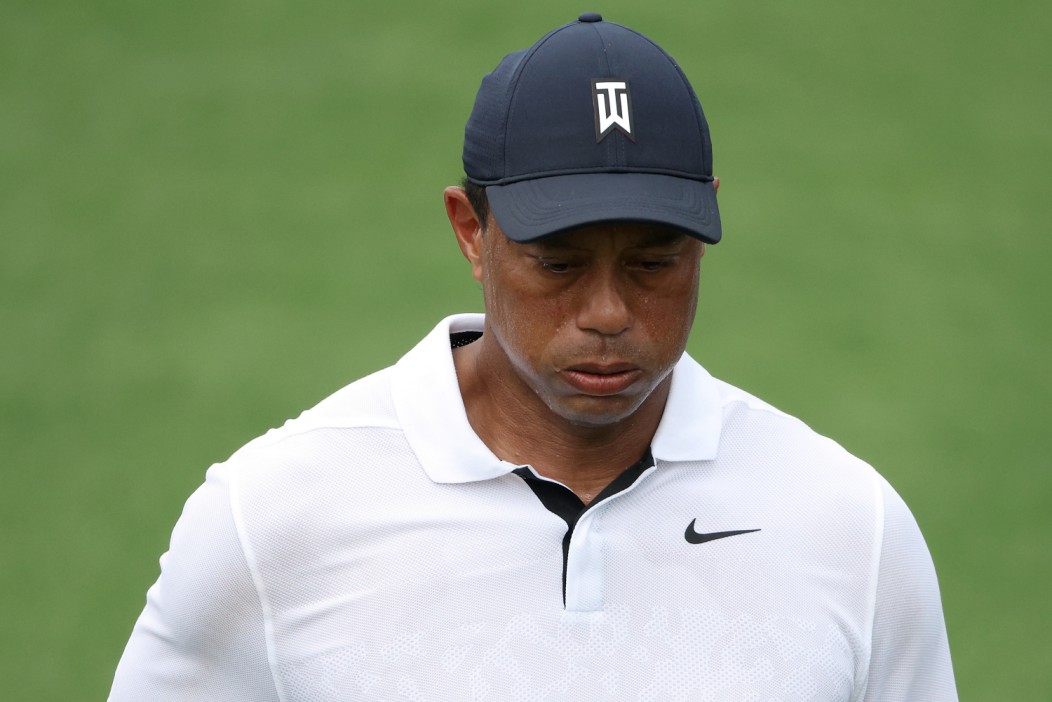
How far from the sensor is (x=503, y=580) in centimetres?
224

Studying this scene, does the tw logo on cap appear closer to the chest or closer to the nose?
the nose

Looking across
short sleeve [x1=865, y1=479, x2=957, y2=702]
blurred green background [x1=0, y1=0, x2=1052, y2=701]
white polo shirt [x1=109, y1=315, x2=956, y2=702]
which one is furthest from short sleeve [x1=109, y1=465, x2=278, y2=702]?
blurred green background [x1=0, y1=0, x2=1052, y2=701]

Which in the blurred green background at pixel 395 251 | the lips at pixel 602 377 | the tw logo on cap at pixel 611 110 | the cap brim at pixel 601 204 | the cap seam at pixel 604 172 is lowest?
the blurred green background at pixel 395 251

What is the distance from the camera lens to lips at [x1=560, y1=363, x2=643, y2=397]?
2.21 m

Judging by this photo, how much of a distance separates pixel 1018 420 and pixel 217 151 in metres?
2.89

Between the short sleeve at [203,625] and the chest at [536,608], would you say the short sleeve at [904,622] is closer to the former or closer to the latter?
the chest at [536,608]

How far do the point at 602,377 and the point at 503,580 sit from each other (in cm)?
28

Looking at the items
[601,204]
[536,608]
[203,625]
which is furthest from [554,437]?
[203,625]

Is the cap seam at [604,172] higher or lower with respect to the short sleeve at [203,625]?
higher

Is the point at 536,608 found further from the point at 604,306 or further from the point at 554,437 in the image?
the point at 604,306

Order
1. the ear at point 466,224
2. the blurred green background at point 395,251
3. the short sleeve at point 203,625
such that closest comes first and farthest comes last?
1. the short sleeve at point 203,625
2. the ear at point 466,224
3. the blurred green background at point 395,251

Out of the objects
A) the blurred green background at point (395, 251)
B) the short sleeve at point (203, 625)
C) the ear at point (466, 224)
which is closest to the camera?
the short sleeve at point (203, 625)

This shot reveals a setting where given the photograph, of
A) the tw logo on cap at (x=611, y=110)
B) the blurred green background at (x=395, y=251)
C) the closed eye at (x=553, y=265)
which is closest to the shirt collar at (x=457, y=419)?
the closed eye at (x=553, y=265)

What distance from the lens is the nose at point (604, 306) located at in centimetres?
217
